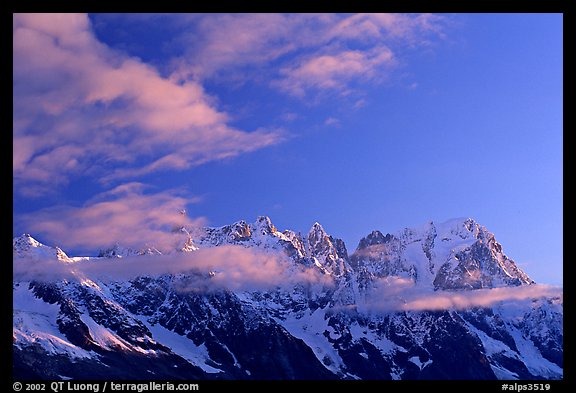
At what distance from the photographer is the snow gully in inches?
1906

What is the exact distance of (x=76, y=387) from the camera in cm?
4869

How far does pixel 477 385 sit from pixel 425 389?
3838 millimetres

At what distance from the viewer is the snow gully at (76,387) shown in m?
48.4
